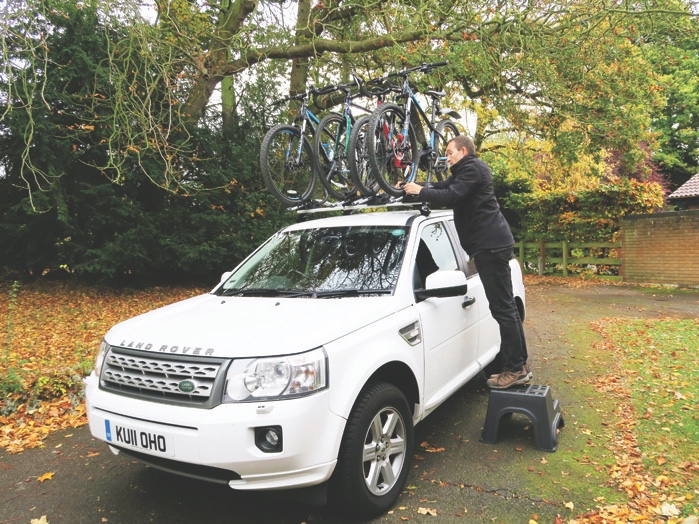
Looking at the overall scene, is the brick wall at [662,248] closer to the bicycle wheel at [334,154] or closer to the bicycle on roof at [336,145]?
the bicycle on roof at [336,145]

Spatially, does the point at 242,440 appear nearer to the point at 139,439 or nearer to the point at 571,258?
the point at 139,439

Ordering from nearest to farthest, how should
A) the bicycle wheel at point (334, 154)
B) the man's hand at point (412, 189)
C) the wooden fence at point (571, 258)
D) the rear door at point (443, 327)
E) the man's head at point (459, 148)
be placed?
the rear door at point (443, 327) < the man's hand at point (412, 189) < the man's head at point (459, 148) < the bicycle wheel at point (334, 154) < the wooden fence at point (571, 258)

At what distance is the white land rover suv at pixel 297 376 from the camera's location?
254 cm

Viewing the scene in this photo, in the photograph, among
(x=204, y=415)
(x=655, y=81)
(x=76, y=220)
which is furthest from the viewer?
(x=655, y=81)

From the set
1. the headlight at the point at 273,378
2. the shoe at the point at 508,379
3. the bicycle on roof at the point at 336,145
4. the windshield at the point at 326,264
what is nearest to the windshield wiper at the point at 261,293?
the windshield at the point at 326,264

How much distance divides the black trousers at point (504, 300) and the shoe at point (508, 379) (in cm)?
4

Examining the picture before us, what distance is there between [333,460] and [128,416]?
3.71 ft

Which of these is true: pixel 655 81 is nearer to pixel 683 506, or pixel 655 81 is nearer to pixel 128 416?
pixel 683 506

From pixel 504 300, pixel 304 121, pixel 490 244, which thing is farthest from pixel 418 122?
pixel 504 300

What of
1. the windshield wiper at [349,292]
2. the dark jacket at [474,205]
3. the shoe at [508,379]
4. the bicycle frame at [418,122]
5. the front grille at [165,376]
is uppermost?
the bicycle frame at [418,122]

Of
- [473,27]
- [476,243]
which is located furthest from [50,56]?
[476,243]

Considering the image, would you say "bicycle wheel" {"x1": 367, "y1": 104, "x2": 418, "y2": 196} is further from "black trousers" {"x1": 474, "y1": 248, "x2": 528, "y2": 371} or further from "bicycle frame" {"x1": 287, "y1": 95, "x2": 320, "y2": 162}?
"black trousers" {"x1": 474, "y1": 248, "x2": 528, "y2": 371}

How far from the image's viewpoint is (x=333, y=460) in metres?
2.63

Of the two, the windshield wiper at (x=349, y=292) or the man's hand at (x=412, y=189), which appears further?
the man's hand at (x=412, y=189)
